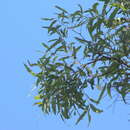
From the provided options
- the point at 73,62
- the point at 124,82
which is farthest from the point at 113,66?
the point at 73,62

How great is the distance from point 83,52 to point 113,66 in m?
0.21

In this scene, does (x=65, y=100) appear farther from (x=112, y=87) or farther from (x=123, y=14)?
(x=123, y=14)

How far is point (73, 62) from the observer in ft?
9.45

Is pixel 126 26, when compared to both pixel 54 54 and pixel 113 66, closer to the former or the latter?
pixel 113 66

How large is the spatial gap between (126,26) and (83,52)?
0.30 meters

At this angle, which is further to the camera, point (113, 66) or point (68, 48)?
point (68, 48)

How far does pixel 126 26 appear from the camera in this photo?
2.71m

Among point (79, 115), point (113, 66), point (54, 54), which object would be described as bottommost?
point (79, 115)

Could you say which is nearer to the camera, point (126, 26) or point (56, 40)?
point (126, 26)

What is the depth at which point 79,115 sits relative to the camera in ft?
9.67

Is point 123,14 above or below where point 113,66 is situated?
above

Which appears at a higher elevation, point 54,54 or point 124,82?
point 54,54

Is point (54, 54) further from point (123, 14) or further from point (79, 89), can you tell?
point (123, 14)

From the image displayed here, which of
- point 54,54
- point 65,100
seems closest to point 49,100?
point 65,100
